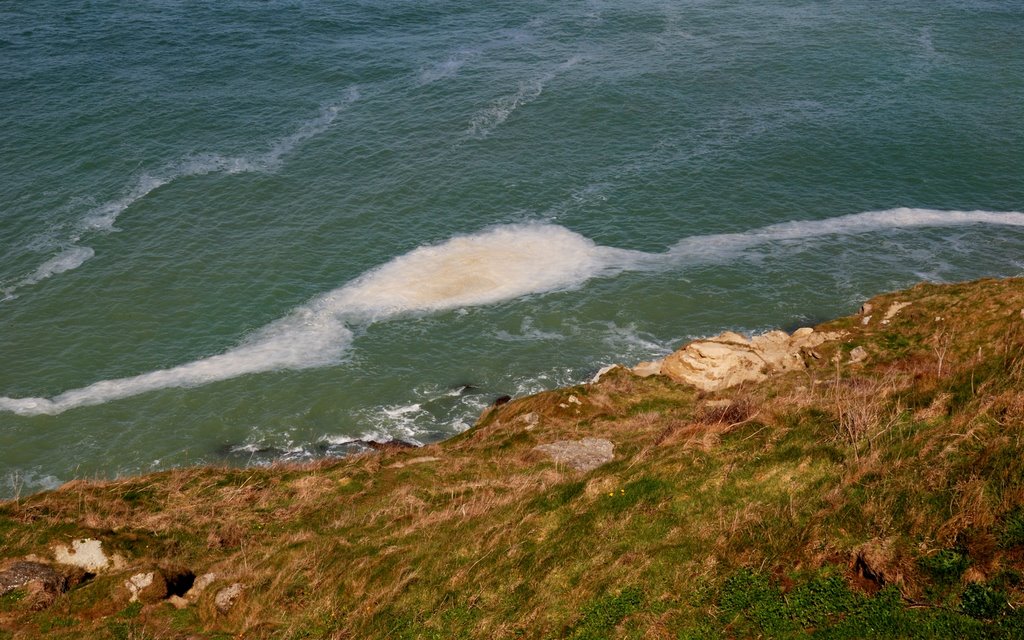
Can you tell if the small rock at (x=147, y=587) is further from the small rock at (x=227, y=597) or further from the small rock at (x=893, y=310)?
the small rock at (x=893, y=310)

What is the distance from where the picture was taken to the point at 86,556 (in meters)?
25.1

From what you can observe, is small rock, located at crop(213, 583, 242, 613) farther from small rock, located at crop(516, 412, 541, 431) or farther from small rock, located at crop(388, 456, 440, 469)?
small rock, located at crop(516, 412, 541, 431)

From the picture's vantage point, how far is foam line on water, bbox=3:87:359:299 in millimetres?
58250

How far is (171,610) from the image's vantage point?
909 inches

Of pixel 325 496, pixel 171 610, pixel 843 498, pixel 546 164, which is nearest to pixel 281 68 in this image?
pixel 546 164

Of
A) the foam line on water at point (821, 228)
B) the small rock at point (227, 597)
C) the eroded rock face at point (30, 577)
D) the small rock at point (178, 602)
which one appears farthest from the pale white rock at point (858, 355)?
the eroded rock face at point (30, 577)

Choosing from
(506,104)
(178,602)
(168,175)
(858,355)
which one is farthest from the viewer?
(506,104)

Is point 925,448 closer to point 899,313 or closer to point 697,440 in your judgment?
point 697,440

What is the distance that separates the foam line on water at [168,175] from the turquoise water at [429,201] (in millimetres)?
229

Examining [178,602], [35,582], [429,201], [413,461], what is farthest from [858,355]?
[429,201]

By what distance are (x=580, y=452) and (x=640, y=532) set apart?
33.1 ft

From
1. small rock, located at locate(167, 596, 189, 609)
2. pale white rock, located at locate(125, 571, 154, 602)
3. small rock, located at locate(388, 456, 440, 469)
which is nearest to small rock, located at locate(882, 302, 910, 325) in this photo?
small rock, located at locate(388, 456, 440, 469)

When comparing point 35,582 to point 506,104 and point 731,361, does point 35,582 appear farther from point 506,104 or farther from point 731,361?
point 506,104

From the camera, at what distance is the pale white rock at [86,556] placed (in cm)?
2492
